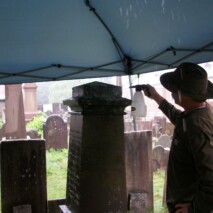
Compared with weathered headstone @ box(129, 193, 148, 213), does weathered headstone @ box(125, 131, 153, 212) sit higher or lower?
higher

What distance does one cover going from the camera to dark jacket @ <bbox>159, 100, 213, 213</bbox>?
183 cm

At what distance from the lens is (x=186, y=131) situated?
1.98 meters

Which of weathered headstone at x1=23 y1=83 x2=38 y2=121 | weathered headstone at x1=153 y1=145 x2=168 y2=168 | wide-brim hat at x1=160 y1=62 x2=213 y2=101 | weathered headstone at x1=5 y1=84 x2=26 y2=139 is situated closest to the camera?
wide-brim hat at x1=160 y1=62 x2=213 y2=101

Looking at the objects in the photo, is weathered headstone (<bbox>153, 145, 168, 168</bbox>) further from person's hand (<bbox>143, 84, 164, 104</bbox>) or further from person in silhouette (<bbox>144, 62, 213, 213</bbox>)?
person in silhouette (<bbox>144, 62, 213, 213</bbox>)

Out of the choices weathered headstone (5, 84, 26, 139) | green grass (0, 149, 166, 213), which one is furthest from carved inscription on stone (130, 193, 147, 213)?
weathered headstone (5, 84, 26, 139)

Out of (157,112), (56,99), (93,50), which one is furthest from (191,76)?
(56,99)

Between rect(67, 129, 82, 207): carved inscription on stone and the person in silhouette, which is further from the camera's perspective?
rect(67, 129, 82, 207): carved inscription on stone

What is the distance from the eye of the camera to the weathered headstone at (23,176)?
361 cm

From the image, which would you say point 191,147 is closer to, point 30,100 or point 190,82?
point 190,82

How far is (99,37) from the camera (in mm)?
3484

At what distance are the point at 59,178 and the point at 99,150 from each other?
5.44m

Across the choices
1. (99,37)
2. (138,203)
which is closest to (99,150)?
(99,37)

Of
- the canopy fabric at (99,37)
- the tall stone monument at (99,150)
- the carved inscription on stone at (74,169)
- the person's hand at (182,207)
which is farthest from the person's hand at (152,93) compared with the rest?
the person's hand at (182,207)

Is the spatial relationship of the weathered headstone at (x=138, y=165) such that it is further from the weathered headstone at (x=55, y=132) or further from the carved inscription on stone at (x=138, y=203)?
the weathered headstone at (x=55, y=132)
